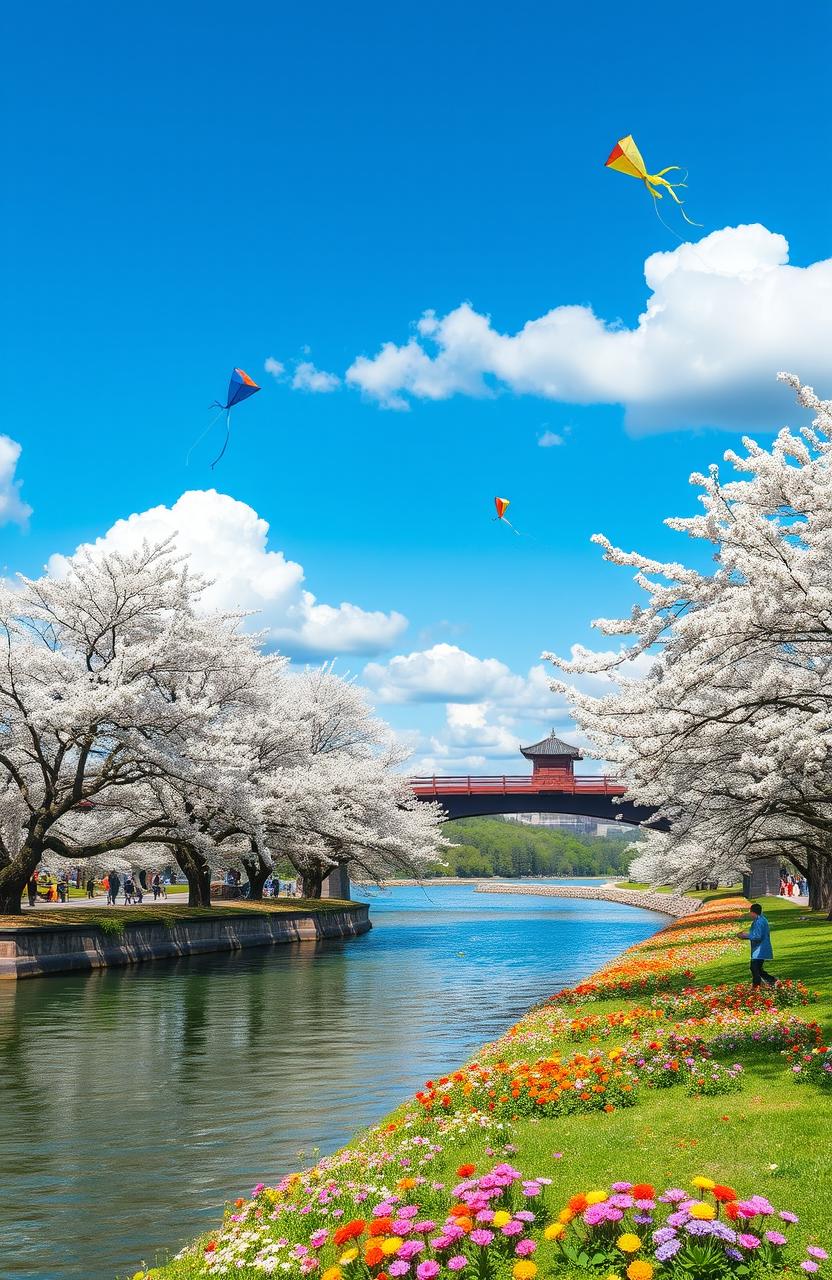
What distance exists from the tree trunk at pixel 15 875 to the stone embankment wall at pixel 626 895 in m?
22.1

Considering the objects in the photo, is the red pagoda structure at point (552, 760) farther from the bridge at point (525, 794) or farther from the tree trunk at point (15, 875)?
the tree trunk at point (15, 875)

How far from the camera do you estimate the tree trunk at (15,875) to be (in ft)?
101

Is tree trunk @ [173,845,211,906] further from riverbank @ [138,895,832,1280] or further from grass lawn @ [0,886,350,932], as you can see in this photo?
riverbank @ [138,895,832,1280]

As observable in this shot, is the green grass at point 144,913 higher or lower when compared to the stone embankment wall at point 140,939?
higher

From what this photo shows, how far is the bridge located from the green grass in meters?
22.9

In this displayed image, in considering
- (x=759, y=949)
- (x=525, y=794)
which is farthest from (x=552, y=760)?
(x=759, y=949)

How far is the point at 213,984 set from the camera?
29250mm

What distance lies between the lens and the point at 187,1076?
16594 millimetres

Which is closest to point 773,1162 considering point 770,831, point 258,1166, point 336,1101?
point 258,1166

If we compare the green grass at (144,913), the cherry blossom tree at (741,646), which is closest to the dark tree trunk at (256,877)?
the green grass at (144,913)

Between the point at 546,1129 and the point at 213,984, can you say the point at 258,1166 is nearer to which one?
the point at 546,1129

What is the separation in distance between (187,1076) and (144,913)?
22.0m

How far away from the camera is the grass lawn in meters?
30.6

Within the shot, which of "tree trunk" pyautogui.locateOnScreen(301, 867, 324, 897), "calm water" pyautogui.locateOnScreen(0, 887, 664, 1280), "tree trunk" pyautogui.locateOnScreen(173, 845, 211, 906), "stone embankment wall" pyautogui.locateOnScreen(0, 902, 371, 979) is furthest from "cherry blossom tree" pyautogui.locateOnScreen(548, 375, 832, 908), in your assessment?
"tree trunk" pyautogui.locateOnScreen(301, 867, 324, 897)
